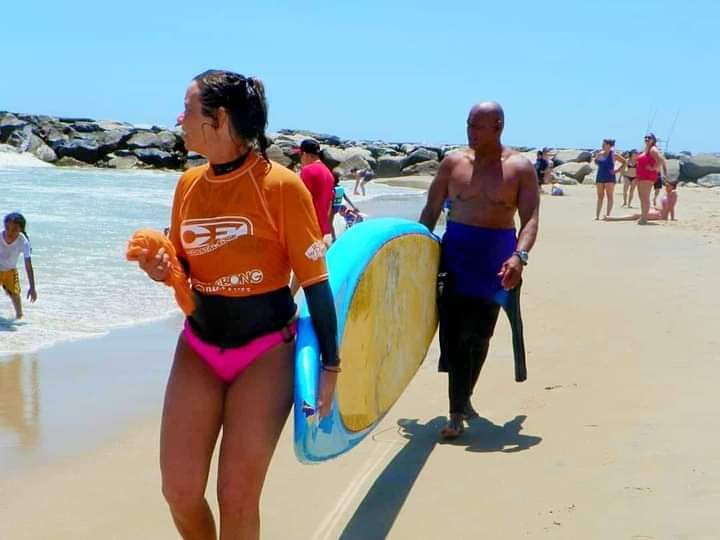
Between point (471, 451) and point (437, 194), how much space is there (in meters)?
1.29

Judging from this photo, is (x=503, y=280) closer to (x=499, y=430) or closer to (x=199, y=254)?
(x=499, y=430)

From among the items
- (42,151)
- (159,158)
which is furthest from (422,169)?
(42,151)

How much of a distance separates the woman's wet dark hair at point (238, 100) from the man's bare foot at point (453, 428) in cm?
231

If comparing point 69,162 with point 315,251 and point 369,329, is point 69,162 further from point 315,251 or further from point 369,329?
point 315,251

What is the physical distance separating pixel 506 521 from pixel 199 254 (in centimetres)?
167

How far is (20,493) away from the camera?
13.8 ft

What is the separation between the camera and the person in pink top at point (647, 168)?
52.2ft

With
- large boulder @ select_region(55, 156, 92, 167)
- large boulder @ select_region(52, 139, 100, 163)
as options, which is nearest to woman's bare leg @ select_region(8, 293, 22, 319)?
large boulder @ select_region(55, 156, 92, 167)

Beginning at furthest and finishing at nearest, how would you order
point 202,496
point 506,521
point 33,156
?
point 33,156 < point 506,521 < point 202,496

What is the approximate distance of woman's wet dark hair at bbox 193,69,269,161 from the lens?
2.68m

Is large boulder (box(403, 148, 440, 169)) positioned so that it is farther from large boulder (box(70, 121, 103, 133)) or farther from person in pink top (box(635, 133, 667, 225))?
person in pink top (box(635, 133, 667, 225))

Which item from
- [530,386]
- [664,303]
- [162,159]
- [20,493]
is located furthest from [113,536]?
[162,159]

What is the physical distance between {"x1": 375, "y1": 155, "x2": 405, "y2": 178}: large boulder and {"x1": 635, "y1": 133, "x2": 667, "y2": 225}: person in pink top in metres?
28.8

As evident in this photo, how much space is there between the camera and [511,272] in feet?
14.6
